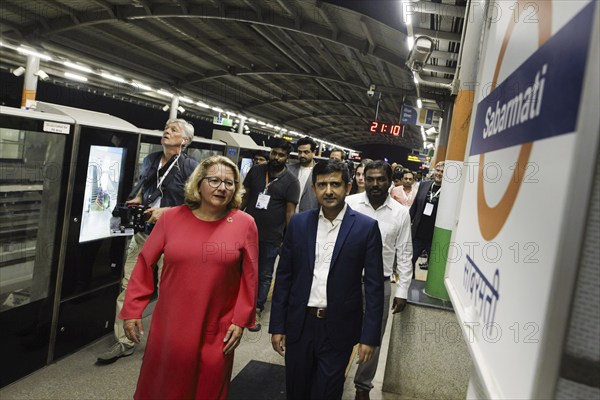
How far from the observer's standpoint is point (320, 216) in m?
2.47

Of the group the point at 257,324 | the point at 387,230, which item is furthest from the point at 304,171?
the point at 387,230

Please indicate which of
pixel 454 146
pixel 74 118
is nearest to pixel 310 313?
pixel 454 146

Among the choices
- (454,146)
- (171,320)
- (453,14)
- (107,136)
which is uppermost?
(453,14)

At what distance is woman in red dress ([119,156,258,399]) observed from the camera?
2232 millimetres

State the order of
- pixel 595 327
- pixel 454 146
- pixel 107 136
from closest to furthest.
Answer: pixel 595 327, pixel 454 146, pixel 107 136

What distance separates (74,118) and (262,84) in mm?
16090

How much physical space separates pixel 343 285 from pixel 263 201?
232cm

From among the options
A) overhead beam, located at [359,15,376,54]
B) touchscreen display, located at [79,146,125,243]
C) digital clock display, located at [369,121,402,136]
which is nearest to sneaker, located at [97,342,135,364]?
touchscreen display, located at [79,146,125,243]

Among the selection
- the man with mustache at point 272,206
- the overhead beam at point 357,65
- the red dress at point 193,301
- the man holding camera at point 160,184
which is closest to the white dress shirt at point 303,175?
the man with mustache at point 272,206

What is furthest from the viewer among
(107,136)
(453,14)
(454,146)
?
(453,14)

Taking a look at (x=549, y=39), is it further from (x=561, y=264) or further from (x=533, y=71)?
(x=561, y=264)

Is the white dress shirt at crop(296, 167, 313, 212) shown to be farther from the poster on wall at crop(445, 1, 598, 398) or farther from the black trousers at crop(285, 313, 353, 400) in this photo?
the poster on wall at crop(445, 1, 598, 398)

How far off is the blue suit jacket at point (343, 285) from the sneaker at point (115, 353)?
176 cm

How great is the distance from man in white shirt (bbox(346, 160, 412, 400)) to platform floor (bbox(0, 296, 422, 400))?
2.69 ft
